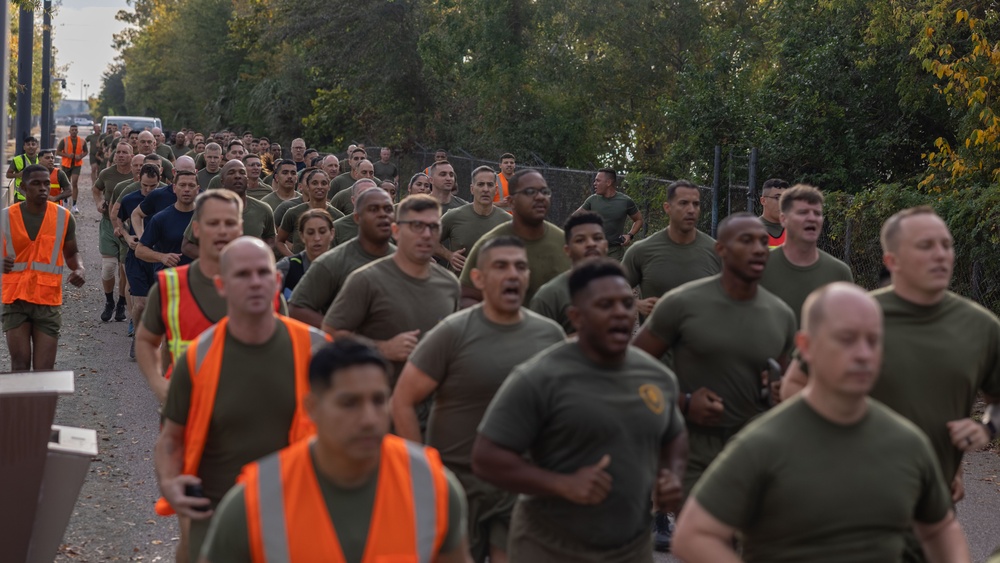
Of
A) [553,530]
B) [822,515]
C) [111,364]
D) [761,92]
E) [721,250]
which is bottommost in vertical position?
[111,364]

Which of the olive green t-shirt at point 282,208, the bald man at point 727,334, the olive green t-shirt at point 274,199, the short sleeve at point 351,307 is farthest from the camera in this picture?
the olive green t-shirt at point 274,199

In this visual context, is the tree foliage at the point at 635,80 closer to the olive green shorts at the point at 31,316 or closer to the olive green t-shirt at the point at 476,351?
the olive green shorts at the point at 31,316

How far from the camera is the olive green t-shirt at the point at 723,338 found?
7.01 metres

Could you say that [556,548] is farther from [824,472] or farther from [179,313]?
[179,313]

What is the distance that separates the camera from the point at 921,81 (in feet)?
64.8

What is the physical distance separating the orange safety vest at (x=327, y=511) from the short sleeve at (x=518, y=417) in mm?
1046

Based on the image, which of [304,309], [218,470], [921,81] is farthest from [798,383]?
[921,81]

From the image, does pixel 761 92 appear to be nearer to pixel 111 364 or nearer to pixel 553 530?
pixel 111 364

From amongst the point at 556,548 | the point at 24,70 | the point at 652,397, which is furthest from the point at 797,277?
the point at 24,70

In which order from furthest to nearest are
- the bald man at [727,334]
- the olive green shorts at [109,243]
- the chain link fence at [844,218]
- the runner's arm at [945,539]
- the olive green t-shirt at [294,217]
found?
the olive green shorts at [109,243]
the chain link fence at [844,218]
the olive green t-shirt at [294,217]
the bald man at [727,334]
the runner's arm at [945,539]

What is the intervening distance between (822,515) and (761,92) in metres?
18.8

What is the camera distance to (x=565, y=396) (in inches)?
205

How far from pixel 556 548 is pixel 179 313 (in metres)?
2.50

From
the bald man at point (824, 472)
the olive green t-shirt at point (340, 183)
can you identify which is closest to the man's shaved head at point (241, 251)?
the bald man at point (824, 472)
